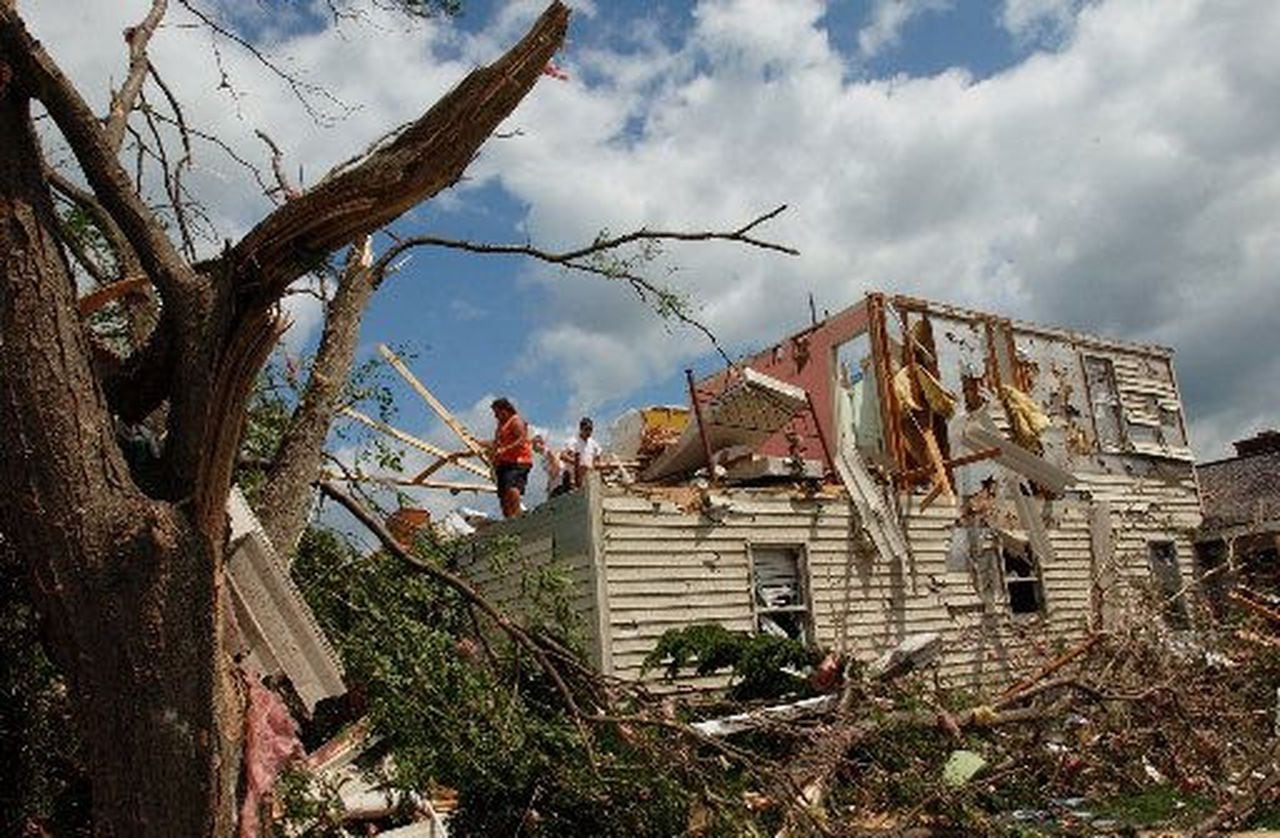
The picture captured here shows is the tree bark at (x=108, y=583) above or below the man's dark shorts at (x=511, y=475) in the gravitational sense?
below

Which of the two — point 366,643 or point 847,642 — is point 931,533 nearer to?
point 847,642

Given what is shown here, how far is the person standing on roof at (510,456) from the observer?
40.3ft

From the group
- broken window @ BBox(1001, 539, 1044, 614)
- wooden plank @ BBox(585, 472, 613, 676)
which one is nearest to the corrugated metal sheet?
wooden plank @ BBox(585, 472, 613, 676)

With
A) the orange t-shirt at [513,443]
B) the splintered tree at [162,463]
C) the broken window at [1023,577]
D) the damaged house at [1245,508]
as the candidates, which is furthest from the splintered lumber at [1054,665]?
the damaged house at [1245,508]

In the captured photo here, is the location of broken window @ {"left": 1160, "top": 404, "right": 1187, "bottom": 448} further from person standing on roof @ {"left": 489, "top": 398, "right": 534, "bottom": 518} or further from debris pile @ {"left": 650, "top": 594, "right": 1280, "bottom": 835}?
person standing on roof @ {"left": 489, "top": 398, "right": 534, "bottom": 518}

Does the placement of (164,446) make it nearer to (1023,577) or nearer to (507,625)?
(507,625)

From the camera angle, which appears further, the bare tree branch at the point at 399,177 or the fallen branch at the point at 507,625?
the fallen branch at the point at 507,625

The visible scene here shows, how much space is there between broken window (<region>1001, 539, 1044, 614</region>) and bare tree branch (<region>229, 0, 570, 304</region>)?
47.8 ft

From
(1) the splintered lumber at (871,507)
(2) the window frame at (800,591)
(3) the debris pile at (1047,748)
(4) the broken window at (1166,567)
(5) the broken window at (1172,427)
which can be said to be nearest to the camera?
(3) the debris pile at (1047,748)

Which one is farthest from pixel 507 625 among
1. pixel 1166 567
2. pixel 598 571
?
pixel 1166 567

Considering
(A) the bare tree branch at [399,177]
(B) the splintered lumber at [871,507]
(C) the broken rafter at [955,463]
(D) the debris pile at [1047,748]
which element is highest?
(C) the broken rafter at [955,463]

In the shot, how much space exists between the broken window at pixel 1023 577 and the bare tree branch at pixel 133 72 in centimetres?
1338

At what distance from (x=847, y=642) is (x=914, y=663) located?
367cm

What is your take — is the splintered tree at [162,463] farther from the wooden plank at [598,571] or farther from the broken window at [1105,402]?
the broken window at [1105,402]
